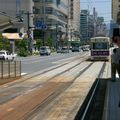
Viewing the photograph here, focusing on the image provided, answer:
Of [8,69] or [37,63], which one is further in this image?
[37,63]

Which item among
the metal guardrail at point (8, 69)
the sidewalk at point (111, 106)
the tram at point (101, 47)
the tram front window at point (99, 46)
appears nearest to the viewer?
the sidewalk at point (111, 106)

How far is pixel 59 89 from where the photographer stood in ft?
74.1

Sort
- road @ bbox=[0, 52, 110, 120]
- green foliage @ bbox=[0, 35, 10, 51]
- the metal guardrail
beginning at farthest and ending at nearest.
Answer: green foliage @ bbox=[0, 35, 10, 51], the metal guardrail, road @ bbox=[0, 52, 110, 120]

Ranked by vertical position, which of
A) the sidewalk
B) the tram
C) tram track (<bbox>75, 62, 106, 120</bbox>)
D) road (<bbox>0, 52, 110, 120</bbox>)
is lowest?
road (<bbox>0, 52, 110, 120</bbox>)

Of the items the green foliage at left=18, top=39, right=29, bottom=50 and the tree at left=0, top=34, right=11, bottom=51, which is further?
the green foliage at left=18, top=39, right=29, bottom=50

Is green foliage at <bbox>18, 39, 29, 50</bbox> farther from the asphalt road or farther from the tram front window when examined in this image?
the tram front window

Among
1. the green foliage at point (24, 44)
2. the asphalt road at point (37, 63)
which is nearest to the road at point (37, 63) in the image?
the asphalt road at point (37, 63)

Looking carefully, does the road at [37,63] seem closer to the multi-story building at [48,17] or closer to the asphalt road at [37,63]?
the asphalt road at [37,63]

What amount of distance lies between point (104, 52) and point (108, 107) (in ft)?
138

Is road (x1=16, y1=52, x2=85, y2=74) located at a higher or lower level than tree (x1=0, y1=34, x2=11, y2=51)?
lower

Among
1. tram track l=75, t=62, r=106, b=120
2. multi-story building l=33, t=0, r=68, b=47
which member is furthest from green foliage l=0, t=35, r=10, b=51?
tram track l=75, t=62, r=106, b=120

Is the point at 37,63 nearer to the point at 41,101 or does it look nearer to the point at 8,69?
the point at 8,69

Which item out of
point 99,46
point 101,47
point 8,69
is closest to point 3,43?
point 99,46

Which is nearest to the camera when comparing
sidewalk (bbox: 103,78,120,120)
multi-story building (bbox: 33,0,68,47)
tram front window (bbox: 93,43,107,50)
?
sidewalk (bbox: 103,78,120,120)
